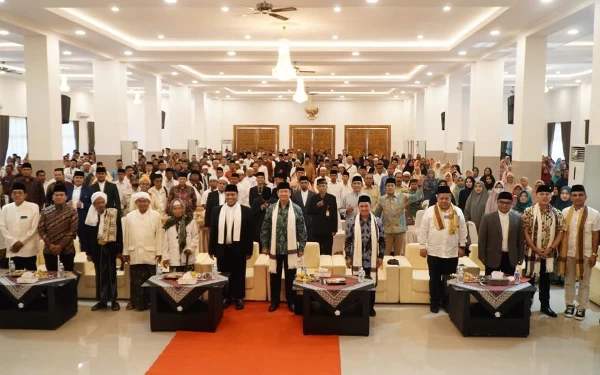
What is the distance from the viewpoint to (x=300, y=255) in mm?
7363

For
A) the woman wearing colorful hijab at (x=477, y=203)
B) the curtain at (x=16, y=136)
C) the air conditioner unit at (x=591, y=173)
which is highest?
the curtain at (x=16, y=136)

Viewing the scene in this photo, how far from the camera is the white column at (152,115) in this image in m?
A: 19.4

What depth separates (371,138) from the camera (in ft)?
108

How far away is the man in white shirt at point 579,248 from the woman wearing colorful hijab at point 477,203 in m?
2.60

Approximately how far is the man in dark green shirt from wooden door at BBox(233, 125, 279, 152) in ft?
84.6

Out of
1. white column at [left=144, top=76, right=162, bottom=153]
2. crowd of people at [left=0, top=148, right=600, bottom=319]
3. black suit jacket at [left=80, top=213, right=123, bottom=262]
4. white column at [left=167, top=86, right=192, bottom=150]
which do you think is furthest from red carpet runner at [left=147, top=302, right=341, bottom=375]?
white column at [left=167, top=86, right=192, bottom=150]

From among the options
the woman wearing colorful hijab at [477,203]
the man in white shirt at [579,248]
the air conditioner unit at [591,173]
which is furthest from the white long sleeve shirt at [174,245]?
the air conditioner unit at [591,173]

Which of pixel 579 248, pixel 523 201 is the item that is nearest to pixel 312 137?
pixel 523 201

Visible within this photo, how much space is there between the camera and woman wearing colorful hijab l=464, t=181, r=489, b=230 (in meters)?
9.67

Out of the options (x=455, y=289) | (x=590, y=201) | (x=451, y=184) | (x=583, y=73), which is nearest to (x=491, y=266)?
(x=455, y=289)

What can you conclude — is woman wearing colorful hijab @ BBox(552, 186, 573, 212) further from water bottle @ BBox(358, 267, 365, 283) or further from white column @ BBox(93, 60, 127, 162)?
white column @ BBox(93, 60, 127, 162)

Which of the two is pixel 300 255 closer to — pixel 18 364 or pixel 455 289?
pixel 455 289

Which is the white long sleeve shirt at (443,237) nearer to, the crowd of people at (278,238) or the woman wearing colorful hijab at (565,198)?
the crowd of people at (278,238)

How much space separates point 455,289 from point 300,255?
1994mm
